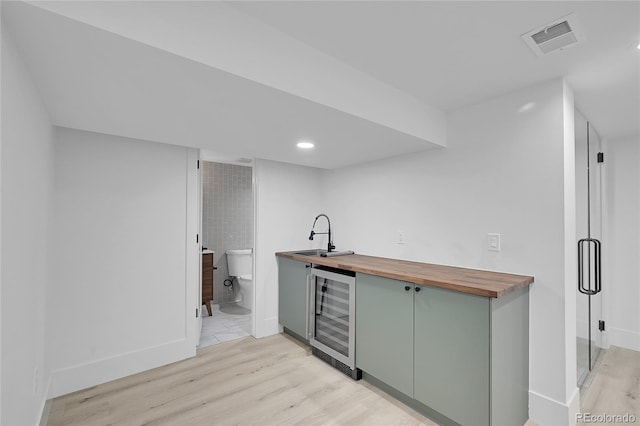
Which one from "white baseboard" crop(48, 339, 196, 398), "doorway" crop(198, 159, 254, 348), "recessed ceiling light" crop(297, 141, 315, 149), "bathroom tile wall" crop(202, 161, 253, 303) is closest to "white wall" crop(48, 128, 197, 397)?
"white baseboard" crop(48, 339, 196, 398)

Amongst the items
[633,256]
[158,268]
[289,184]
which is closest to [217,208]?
[289,184]

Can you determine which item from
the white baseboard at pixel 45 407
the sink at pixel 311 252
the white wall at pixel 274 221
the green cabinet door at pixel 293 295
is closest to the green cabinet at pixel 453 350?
the green cabinet door at pixel 293 295

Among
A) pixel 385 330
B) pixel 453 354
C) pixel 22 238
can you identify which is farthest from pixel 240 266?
pixel 453 354

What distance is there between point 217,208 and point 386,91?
130 inches

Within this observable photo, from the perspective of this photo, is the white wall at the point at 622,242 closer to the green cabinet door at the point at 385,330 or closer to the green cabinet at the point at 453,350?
the green cabinet at the point at 453,350

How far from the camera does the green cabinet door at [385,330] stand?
2047 mm

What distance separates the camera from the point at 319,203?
388 cm

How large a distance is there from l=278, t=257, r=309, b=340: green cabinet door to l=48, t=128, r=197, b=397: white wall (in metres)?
0.95

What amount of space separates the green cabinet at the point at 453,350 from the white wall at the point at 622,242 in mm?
1898

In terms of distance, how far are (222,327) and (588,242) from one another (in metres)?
3.59

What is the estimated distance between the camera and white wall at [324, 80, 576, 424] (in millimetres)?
1871

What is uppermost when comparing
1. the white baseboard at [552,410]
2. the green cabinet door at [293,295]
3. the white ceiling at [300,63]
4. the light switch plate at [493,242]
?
the white ceiling at [300,63]

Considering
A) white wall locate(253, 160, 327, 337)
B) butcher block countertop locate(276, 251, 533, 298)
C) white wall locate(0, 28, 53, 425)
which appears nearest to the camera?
white wall locate(0, 28, 53, 425)

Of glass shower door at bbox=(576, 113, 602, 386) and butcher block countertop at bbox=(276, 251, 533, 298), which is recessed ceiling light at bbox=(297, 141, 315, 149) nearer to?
butcher block countertop at bbox=(276, 251, 533, 298)
